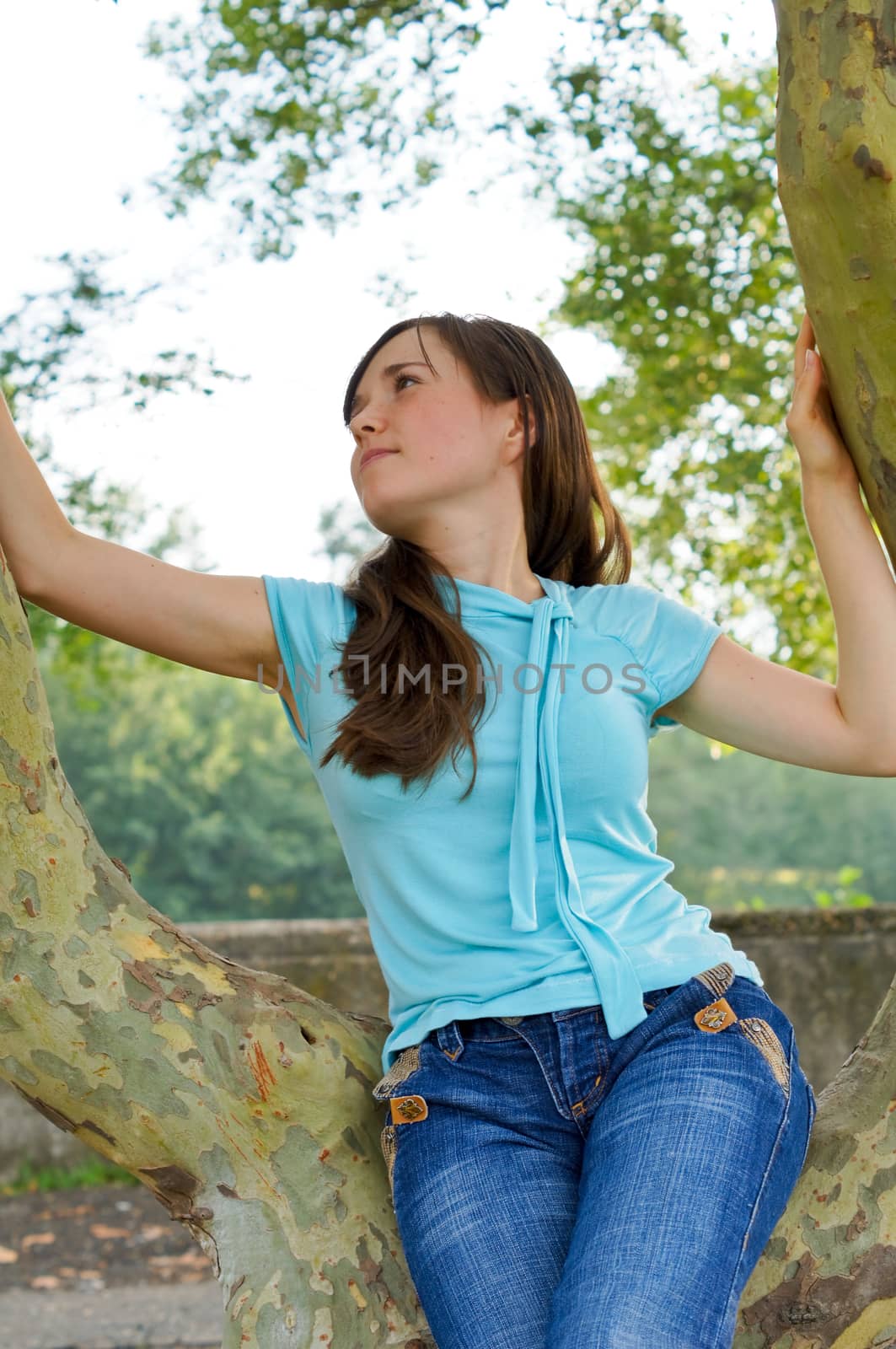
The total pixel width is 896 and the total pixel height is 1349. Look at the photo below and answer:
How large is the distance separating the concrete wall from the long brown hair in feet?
11.6

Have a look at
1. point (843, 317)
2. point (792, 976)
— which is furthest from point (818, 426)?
point (792, 976)

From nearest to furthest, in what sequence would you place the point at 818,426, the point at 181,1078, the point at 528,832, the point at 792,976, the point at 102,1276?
the point at 181,1078 → the point at 528,832 → the point at 818,426 → the point at 102,1276 → the point at 792,976

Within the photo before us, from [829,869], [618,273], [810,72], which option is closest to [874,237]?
[810,72]

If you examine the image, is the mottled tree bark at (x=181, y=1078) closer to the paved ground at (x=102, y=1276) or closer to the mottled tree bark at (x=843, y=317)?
the mottled tree bark at (x=843, y=317)

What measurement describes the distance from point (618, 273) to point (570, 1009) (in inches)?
169

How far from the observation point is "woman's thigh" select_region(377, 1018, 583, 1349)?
5.40 feet

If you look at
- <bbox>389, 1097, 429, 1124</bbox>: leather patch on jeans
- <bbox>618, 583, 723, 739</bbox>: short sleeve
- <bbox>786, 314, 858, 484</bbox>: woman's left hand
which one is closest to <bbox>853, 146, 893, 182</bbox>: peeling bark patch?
<bbox>786, 314, 858, 484</bbox>: woman's left hand

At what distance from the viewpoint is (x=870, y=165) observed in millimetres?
1797

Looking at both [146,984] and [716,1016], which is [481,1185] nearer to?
[716,1016]

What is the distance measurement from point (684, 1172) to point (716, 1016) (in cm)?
25

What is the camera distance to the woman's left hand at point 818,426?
2070 millimetres

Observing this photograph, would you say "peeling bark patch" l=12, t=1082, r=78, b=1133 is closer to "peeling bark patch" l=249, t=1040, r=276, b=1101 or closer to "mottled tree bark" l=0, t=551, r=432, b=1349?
"mottled tree bark" l=0, t=551, r=432, b=1349

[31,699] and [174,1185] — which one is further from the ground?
[31,699]

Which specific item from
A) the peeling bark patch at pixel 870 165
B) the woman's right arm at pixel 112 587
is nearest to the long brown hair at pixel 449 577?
the woman's right arm at pixel 112 587
